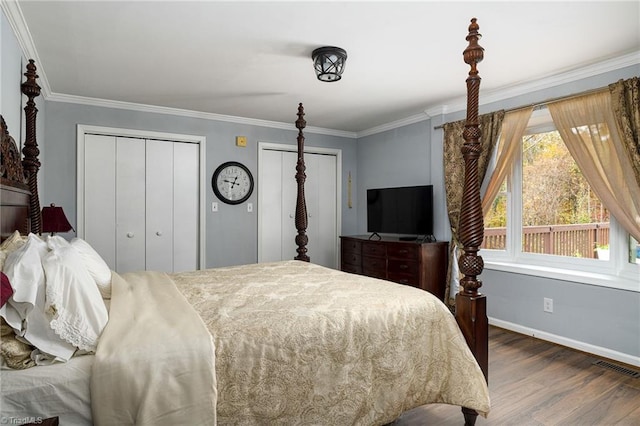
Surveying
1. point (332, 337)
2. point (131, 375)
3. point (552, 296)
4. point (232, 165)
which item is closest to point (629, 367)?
point (552, 296)

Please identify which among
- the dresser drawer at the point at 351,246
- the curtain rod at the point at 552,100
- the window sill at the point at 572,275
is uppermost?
the curtain rod at the point at 552,100

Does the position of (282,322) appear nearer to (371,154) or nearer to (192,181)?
(192,181)

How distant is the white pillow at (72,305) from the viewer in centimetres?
127

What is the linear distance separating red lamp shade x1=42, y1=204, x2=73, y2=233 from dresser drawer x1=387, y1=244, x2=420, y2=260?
327 centimetres

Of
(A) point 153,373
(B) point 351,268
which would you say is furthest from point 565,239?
(A) point 153,373

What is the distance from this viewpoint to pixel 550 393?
2434 mm

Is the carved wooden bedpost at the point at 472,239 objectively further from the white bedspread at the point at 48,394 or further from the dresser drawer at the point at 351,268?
the dresser drawer at the point at 351,268

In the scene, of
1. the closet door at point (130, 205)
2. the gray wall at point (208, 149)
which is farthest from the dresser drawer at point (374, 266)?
the closet door at point (130, 205)

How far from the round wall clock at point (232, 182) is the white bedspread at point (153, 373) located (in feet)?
11.0

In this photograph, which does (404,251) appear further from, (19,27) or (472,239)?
(19,27)

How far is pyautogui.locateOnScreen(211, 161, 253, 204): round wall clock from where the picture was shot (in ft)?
15.5

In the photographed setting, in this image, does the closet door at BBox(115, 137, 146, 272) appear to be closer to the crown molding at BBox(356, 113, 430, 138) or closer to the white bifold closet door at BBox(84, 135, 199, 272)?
the white bifold closet door at BBox(84, 135, 199, 272)

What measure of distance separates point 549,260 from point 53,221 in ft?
14.3

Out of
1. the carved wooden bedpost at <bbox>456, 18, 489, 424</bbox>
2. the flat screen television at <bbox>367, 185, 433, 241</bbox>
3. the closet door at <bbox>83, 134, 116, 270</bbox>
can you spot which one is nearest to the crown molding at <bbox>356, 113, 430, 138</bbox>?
the flat screen television at <bbox>367, 185, 433, 241</bbox>
